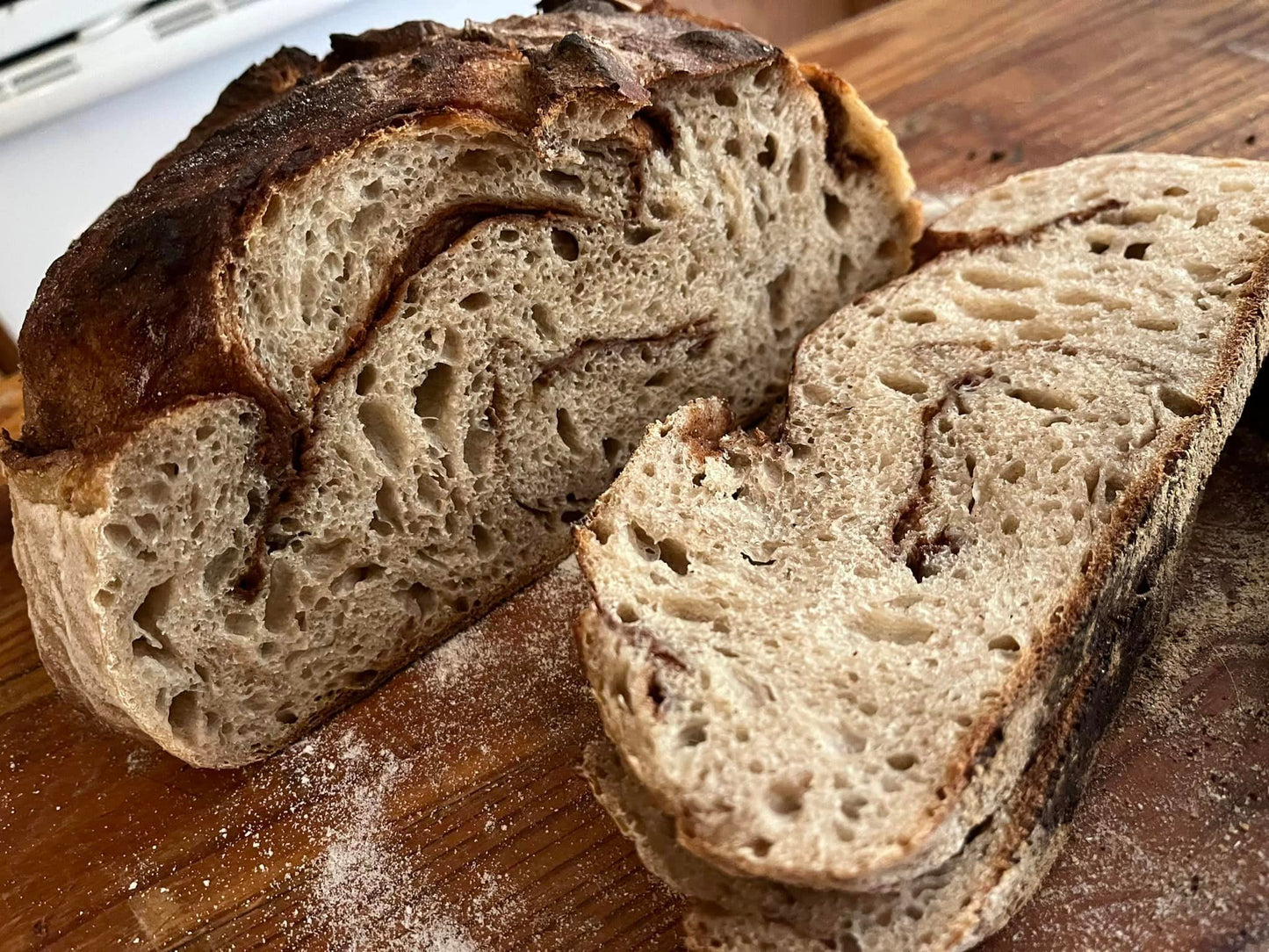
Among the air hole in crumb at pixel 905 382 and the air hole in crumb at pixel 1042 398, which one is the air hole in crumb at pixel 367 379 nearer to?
the air hole in crumb at pixel 905 382

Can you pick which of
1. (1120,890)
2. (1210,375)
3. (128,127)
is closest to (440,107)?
(1210,375)

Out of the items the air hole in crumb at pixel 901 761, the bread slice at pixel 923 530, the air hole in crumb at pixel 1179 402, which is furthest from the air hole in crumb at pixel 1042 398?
the air hole in crumb at pixel 901 761

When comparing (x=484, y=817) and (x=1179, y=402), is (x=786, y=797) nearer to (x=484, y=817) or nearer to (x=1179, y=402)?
(x=484, y=817)

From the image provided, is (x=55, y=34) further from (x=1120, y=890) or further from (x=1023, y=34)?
(x=1120, y=890)

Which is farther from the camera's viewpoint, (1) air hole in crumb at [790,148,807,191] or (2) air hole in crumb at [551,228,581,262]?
(1) air hole in crumb at [790,148,807,191]

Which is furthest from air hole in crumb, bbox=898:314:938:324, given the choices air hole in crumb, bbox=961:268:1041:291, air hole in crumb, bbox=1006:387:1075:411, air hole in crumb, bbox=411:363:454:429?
air hole in crumb, bbox=411:363:454:429

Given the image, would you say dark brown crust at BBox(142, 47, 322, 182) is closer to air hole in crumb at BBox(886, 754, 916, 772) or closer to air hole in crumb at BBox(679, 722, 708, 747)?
air hole in crumb at BBox(679, 722, 708, 747)
